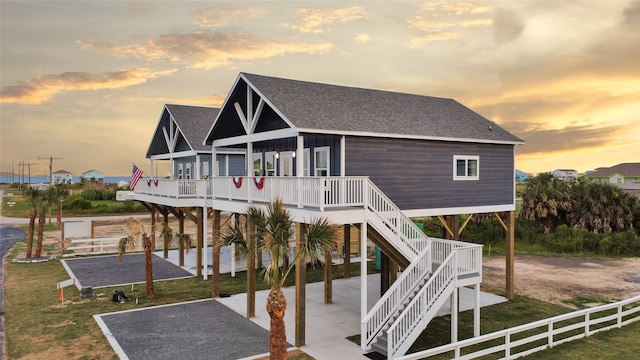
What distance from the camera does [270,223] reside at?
10930 mm

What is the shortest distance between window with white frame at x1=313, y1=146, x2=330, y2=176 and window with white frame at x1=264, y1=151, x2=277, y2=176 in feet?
12.8

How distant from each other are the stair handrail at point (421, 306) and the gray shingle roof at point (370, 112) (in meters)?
5.13

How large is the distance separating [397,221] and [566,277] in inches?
609

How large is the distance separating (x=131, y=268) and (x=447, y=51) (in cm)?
2266

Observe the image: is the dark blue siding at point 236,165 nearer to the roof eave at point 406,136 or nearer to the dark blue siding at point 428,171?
the dark blue siding at point 428,171

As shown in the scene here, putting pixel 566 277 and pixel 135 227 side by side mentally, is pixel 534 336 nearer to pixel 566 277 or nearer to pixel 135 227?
pixel 566 277

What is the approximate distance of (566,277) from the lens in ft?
82.6

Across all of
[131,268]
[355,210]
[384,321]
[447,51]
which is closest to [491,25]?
[447,51]

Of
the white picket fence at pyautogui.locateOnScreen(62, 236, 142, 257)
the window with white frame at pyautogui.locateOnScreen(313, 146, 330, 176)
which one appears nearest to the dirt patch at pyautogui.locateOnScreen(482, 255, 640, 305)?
the window with white frame at pyautogui.locateOnScreen(313, 146, 330, 176)

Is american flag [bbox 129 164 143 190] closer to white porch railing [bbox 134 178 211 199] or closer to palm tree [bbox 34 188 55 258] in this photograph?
white porch railing [bbox 134 178 211 199]

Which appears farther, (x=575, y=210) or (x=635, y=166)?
(x=635, y=166)

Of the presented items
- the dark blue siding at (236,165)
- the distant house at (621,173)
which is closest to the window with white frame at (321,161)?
the dark blue siding at (236,165)

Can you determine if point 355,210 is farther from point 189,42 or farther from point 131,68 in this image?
point 131,68

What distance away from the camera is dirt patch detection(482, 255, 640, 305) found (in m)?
21.6
